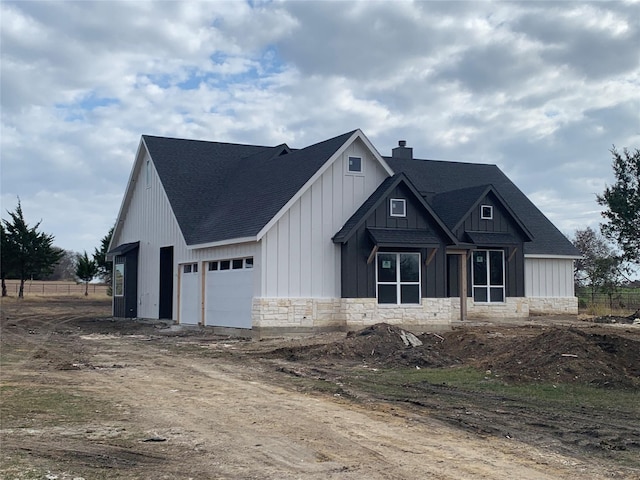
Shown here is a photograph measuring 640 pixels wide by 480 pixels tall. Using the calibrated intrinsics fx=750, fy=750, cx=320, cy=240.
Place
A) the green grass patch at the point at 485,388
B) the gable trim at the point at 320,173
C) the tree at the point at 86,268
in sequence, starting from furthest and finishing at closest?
the tree at the point at 86,268 < the gable trim at the point at 320,173 < the green grass patch at the point at 485,388

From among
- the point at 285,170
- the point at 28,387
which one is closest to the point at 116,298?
the point at 285,170

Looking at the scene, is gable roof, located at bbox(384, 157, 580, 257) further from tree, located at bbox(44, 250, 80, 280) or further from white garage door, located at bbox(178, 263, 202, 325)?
tree, located at bbox(44, 250, 80, 280)

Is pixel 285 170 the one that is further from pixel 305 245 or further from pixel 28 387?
pixel 28 387

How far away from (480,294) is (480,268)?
3.34ft

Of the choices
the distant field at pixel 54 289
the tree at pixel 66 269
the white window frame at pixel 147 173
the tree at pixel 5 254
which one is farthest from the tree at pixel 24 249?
the tree at pixel 66 269

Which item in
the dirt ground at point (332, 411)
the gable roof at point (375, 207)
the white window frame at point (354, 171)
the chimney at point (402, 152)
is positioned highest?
the chimney at point (402, 152)

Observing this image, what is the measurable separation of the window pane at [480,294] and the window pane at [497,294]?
0.31 meters

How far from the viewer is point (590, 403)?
423 inches

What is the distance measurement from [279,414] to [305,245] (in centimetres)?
1351

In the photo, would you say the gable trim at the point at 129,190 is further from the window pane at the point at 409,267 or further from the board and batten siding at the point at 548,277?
the board and batten siding at the point at 548,277

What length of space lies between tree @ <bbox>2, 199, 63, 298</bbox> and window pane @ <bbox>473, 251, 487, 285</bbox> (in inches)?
1393

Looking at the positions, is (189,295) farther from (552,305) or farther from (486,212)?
(552,305)

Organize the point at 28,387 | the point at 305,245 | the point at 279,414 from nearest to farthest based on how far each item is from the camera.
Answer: the point at 279,414, the point at 28,387, the point at 305,245

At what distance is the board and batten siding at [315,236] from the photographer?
22.7 meters
